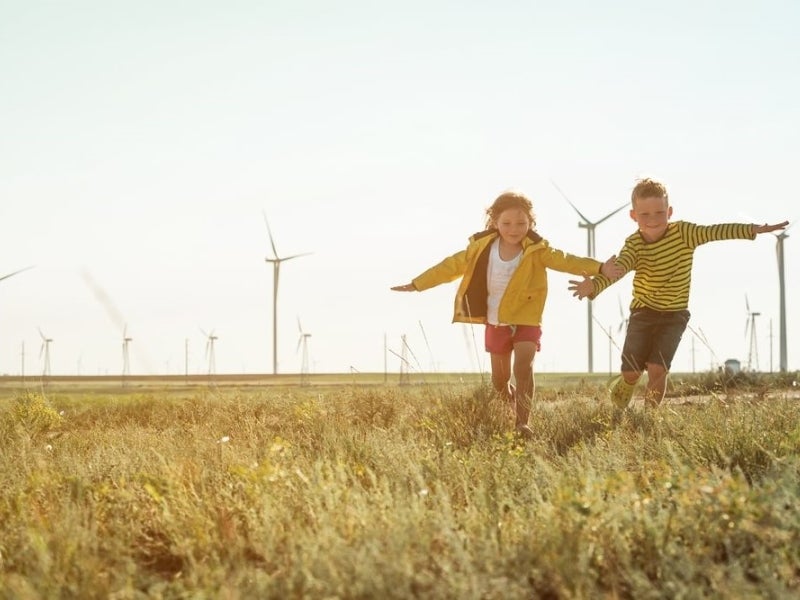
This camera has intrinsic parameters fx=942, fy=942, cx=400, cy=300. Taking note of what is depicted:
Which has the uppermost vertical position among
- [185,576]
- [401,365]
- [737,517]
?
[401,365]

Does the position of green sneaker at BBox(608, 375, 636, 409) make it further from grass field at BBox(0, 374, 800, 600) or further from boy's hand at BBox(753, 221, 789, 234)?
grass field at BBox(0, 374, 800, 600)

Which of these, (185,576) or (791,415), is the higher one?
(791,415)

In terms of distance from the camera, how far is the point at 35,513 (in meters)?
4.34

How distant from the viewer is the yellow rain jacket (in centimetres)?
829

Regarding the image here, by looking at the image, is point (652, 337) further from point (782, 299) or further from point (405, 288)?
point (782, 299)

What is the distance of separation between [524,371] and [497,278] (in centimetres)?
89

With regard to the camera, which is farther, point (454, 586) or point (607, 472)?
point (607, 472)

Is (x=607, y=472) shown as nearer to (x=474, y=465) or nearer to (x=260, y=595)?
(x=474, y=465)

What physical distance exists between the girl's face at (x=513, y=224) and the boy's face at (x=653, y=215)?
106 cm

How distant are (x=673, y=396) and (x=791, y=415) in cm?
681

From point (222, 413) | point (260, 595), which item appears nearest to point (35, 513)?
point (260, 595)

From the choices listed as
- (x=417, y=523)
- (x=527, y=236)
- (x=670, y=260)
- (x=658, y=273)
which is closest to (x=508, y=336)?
(x=527, y=236)

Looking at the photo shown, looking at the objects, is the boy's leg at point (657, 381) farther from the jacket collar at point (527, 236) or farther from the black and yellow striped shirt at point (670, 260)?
the jacket collar at point (527, 236)

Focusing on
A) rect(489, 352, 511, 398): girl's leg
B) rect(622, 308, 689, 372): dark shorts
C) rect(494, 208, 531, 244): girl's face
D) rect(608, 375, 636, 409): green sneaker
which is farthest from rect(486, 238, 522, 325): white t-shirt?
rect(608, 375, 636, 409): green sneaker
